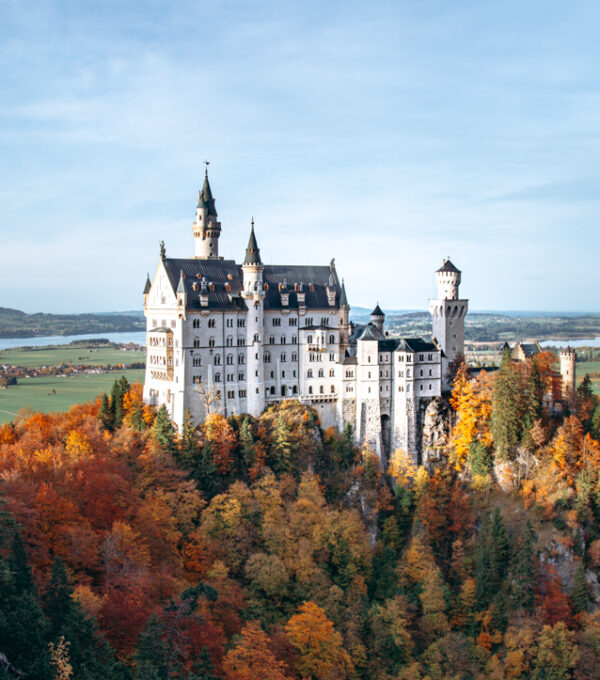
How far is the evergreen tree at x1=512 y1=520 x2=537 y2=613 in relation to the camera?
7056cm

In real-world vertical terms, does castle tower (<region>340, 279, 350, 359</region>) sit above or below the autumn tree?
above

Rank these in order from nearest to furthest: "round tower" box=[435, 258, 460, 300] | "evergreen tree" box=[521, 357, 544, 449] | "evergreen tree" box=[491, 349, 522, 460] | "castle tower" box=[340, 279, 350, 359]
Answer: "evergreen tree" box=[521, 357, 544, 449] → "evergreen tree" box=[491, 349, 522, 460] → "castle tower" box=[340, 279, 350, 359] → "round tower" box=[435, 258, 460, 300]

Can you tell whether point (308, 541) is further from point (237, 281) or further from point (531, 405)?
point (237, 281)

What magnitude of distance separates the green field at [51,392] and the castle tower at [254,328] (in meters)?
29.5

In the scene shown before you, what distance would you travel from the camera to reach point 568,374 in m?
86.9

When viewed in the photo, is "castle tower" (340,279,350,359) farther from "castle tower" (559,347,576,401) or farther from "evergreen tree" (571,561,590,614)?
"evergreen tree" (571,561,590,614)

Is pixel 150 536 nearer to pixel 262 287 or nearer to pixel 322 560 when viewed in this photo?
pixel 322 560

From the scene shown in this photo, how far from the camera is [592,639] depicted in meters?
67.6

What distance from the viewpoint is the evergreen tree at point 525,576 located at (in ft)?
232

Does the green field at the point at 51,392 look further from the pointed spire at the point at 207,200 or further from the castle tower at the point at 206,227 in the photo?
the pointed spire at the point at 207,200

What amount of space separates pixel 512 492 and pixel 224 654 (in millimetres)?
38242

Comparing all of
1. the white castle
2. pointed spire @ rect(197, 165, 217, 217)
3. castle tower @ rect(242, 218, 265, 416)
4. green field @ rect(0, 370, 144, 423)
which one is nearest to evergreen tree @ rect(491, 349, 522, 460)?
the white castle

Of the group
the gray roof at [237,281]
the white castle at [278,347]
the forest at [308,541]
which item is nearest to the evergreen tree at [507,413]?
the forest at [308,541]

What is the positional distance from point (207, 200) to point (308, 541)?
42.4 m
